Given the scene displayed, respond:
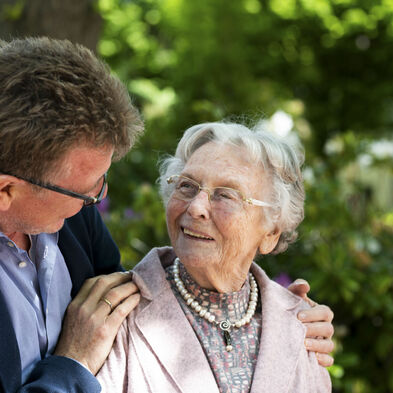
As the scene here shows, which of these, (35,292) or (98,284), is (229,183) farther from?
(35,292)

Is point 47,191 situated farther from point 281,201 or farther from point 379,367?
point 379,367

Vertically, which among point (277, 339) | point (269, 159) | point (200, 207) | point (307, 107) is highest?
point (269, 159)

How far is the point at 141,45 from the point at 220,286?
32.7 feet

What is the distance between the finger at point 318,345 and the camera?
2254 mm

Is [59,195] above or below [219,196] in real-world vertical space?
above

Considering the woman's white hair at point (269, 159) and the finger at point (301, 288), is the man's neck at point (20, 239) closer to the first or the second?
the woman's white hair at point (269, 159)

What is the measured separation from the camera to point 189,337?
2066 mm

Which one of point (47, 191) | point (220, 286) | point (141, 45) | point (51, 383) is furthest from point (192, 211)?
point (141, 45)

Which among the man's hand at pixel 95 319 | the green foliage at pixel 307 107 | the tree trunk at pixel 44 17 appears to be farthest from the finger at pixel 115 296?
the tree trunk at pixel 44 17

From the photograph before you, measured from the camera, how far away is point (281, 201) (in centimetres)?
224

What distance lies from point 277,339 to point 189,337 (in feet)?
1.18

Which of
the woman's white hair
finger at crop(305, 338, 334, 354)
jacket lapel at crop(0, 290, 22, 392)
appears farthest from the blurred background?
jacket lapel at crop(0, 290, 22, 392)

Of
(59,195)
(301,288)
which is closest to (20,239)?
(59,195)

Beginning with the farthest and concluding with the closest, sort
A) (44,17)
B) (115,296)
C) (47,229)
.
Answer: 1. (44,17)
2. (115,296)
3. (47,229)
